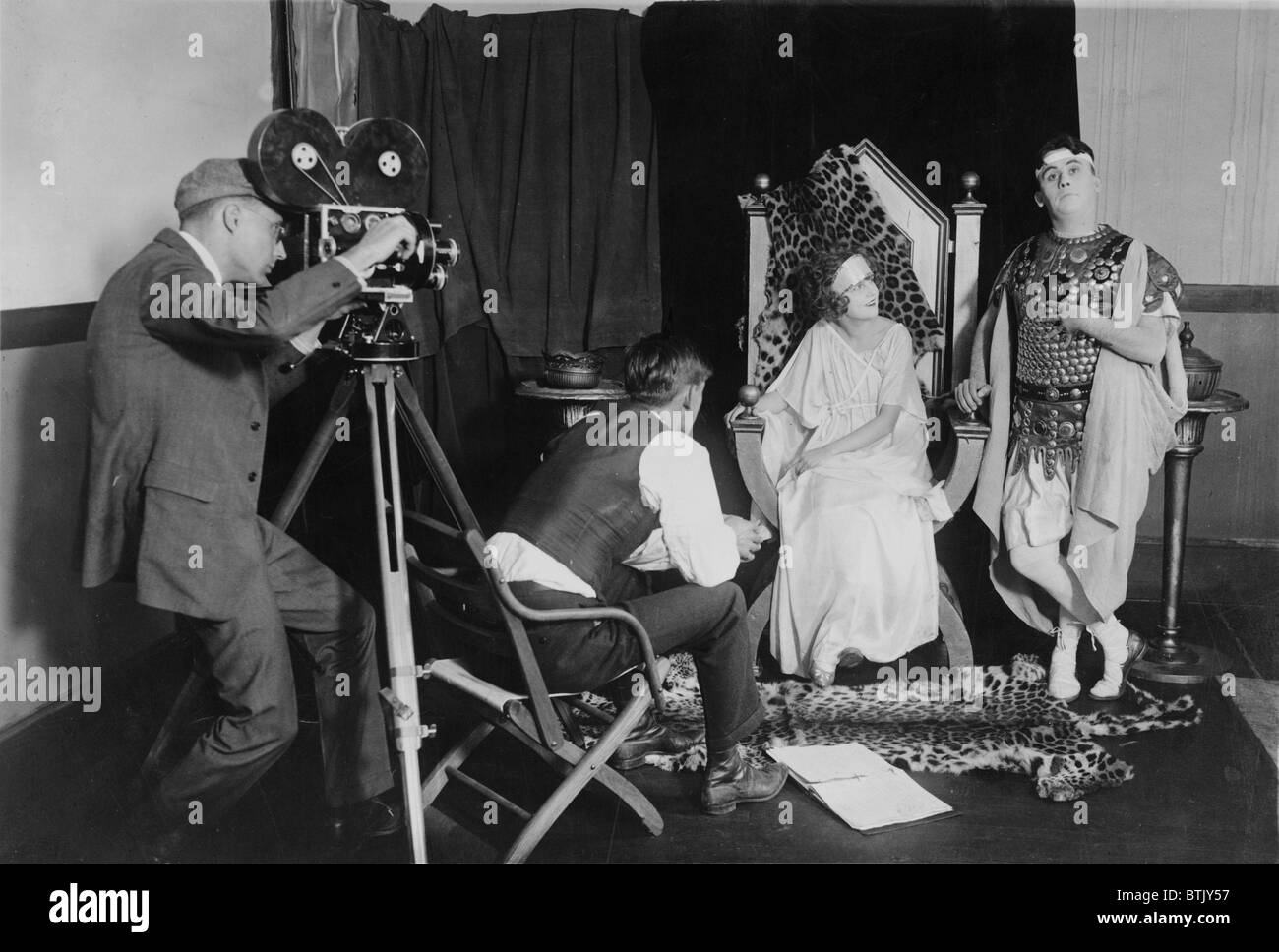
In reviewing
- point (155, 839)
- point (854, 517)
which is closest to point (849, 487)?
point (854, 517)

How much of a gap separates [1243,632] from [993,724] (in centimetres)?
130

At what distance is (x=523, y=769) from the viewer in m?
3.18

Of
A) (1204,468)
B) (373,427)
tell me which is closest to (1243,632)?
(1204,468)

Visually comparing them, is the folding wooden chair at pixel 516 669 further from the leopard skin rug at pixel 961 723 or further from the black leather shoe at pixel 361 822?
the leopard skin rug at pixel 961 723

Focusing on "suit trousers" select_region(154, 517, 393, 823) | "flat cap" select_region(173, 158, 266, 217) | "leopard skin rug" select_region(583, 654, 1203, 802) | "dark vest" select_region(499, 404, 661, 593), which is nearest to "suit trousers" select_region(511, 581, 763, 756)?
"dark vest" select_region(499, 404, 661, 593)

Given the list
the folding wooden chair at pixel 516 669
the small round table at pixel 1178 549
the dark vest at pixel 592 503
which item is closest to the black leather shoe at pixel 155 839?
the folding wooden chair at pixel 516 669

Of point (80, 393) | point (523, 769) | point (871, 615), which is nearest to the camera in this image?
point (80, 393)

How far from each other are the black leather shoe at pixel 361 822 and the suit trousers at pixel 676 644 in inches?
23.0

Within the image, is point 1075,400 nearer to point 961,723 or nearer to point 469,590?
point 961,723

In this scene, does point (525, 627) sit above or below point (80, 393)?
below

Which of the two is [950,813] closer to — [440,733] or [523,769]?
[523,769]

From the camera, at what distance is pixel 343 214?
249cm

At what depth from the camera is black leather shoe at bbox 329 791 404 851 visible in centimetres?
276
